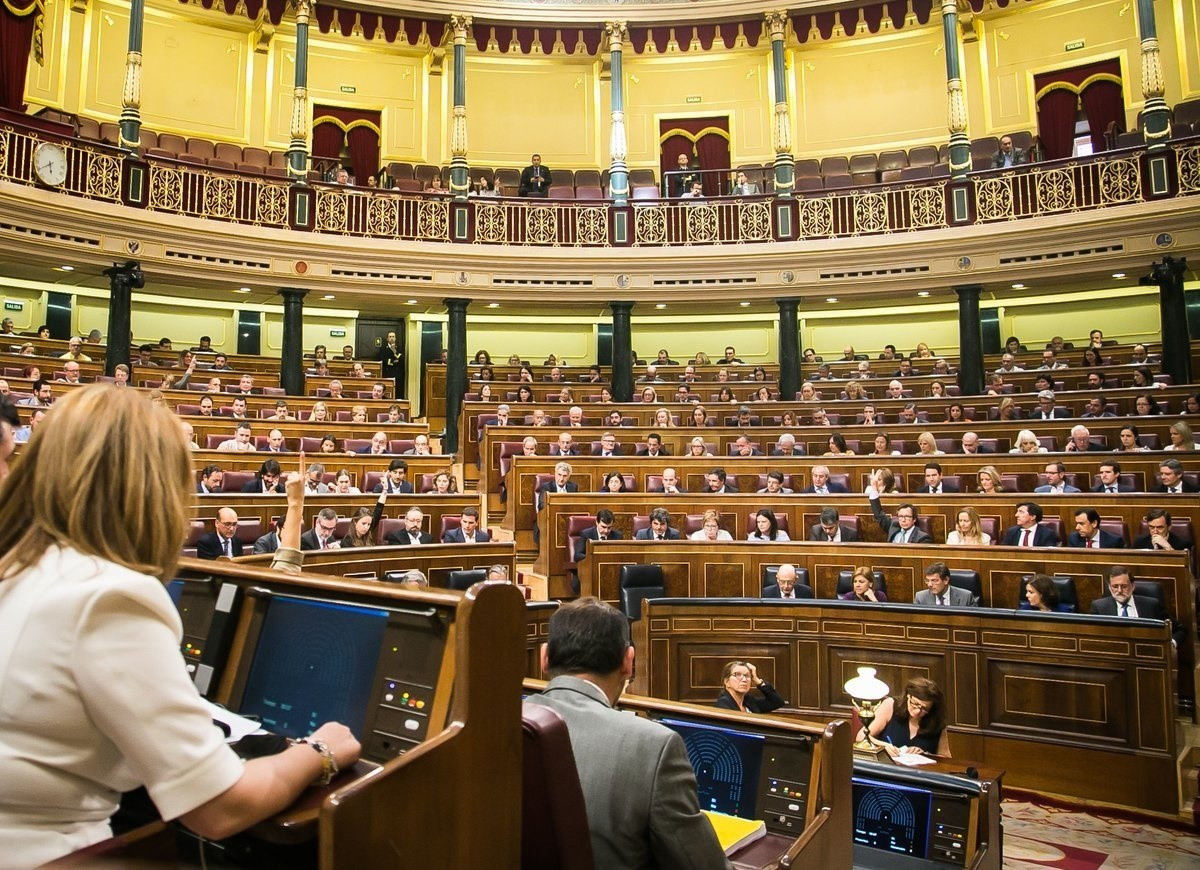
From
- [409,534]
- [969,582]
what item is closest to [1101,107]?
[969,582]

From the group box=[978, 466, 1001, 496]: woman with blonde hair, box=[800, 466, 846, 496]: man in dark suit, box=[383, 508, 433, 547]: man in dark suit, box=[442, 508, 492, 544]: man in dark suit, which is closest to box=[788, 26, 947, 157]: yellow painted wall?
box=[800, 466, 846, 496]: man in dark suit

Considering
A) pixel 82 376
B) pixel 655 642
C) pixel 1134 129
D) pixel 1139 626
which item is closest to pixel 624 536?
pixel 655 642

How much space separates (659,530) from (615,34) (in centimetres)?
952

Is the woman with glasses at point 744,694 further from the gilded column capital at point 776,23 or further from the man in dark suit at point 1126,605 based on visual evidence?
the gilded column capital at point 776,23

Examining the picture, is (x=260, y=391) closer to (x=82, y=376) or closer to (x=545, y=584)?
(x=82, y=376)

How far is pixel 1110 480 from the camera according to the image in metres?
6.62

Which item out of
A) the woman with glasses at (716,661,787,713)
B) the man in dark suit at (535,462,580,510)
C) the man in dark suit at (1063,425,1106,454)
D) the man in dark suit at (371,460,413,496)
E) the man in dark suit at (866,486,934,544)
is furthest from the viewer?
the man in dark suit at (535,462,580,510)

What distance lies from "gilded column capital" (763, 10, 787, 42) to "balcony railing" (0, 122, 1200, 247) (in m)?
2.93

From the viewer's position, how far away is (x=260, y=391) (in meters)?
10.9

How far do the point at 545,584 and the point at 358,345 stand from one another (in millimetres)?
8390

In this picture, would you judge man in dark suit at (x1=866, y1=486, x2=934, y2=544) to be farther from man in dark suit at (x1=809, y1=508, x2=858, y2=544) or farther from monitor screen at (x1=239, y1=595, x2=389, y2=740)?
monitor screen at (x1=239, y1=595, x2=389, y2=740)

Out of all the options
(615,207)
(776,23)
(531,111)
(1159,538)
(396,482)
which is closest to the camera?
(1159,538)

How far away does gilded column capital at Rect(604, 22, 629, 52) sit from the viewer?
43.5 feet

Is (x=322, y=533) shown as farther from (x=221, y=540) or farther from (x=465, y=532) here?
(x=465, y=532)
